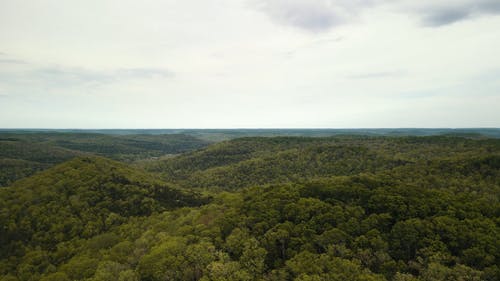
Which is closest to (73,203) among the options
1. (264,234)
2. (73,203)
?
(73,203)

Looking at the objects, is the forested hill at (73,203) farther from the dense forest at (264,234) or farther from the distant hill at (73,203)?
the dense forest at (264,234)

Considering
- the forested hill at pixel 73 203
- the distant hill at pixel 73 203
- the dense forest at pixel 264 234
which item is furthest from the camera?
the distant hill at pixel 73 203

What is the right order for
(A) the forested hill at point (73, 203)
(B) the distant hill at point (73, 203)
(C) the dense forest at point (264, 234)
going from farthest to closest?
(B) the distant hill at point (73, 203)
(A) the forested hill at point (73, 203)
(C) the dense forest at point (264, 234)

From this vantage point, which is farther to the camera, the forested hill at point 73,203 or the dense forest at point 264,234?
the forested hill at point 73,203

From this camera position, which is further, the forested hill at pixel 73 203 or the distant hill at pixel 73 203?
the distant hill at pixel 73 203

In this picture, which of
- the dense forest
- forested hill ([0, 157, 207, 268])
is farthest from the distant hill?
the dense forest

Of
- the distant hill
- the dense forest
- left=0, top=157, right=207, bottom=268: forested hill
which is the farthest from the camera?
the distant hill

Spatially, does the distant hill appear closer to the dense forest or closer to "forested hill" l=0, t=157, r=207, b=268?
"forested hill" l=0, t=157, r=207, b=268

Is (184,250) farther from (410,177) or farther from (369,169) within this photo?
(369,169)

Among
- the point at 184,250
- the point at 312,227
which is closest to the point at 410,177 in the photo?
the point at 312,227

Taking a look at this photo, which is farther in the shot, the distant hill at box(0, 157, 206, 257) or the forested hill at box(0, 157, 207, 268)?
the distant hill at box(0, 157, 206, 257)

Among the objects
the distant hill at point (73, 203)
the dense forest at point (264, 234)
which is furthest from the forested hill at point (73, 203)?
the dense forest at point (264, 234)
